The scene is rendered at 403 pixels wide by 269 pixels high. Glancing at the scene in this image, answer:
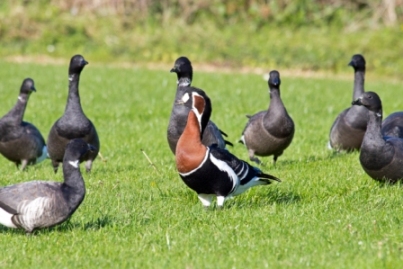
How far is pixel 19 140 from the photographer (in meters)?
11.2

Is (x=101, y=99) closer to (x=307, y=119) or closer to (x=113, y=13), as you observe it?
(x=307, y=119)

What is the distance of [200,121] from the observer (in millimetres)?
7742

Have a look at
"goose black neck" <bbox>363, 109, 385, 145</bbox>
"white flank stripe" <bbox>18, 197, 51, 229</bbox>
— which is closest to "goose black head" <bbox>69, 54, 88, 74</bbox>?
"goose black neck" <bbox>363, 109, 385, 145</bbox>

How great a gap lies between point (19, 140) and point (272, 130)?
11.6 feet

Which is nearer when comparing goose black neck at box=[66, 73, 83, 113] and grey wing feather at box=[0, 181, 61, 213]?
grey wing feather at box=[0, 181, 61, 213]

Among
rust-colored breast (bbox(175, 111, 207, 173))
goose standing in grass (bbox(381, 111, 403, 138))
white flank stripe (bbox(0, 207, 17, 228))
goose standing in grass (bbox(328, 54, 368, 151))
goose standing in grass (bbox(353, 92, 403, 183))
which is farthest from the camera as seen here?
goose standing in grass (bbox(328, 54, 368, 151))

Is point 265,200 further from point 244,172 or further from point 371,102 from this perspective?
point 371,102

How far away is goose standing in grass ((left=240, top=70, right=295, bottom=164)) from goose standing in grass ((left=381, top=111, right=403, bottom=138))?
4.04 ft

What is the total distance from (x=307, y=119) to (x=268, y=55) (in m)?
9.95

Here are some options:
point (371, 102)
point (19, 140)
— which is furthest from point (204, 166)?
point (19, 140)

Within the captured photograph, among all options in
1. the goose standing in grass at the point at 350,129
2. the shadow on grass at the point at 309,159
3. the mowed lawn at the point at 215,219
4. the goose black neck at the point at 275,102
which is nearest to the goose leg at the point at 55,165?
the mowed lawn at the point at 215,219

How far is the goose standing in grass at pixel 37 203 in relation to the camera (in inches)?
264

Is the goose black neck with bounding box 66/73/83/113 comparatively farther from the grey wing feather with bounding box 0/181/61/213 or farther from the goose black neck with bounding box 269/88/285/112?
the grey wing feather with bounding box 0/181/61/213

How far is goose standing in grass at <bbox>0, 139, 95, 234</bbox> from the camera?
671cm
